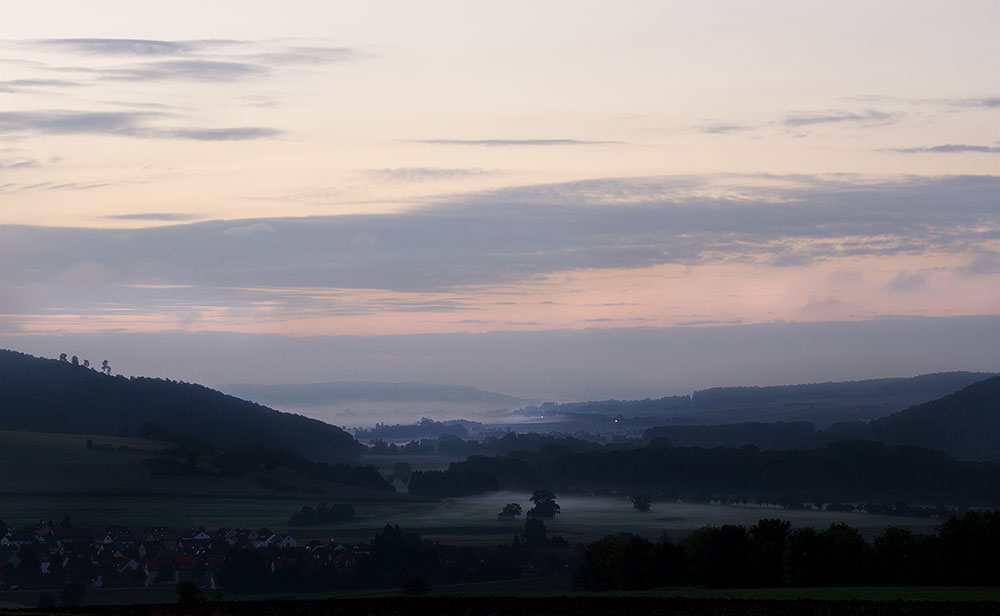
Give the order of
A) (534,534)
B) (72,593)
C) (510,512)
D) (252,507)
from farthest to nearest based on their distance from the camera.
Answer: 1. (252,507)
2. (510,512)
3. (534,534)
4. (72,593)

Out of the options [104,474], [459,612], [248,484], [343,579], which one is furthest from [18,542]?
[459,612]

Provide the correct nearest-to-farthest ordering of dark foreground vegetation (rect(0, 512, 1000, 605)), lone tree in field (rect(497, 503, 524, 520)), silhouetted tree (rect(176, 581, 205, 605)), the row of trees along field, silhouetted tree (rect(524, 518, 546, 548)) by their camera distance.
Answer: silhouetted tree (rect(176, 581, 205, 605)), the row of trees along field, dark foreground vegetation (rect(0, 512, 1000, 605)), silhouetted tree (rect(524, 518, 546, 548)), lone tree in field (rect(497, 503, 524, 520))

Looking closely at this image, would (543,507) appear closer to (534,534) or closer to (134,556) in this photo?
(534,534)

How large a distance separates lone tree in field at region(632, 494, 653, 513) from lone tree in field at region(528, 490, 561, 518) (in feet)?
38.6

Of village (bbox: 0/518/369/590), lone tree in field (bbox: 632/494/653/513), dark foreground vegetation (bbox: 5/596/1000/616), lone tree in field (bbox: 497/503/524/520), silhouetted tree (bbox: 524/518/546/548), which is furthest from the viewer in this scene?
lone tree in field (bbox: 632/494/653/513)

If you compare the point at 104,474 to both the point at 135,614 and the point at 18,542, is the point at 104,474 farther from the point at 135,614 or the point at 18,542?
the point at 135,614

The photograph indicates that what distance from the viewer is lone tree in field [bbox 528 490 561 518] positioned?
156375 millimetres

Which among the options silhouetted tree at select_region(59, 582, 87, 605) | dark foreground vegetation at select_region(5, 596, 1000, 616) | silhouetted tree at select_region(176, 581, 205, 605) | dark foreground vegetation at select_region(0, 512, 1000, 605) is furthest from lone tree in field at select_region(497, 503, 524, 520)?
dark foreground vegetation at select_region(5, 596, 1000, 616)

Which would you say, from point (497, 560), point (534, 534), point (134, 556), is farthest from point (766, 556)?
point (134, 556)

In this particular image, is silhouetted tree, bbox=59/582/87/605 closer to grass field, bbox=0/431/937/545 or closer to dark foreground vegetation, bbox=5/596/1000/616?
dark foreground vegetation, bbox=5/596/1000/616

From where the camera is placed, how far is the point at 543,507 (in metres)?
161

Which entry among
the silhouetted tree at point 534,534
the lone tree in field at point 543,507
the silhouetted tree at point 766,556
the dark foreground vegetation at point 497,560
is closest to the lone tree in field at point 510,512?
the lone tree in field at point 543,507

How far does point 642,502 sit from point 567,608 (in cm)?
12696

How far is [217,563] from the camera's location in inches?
4077
